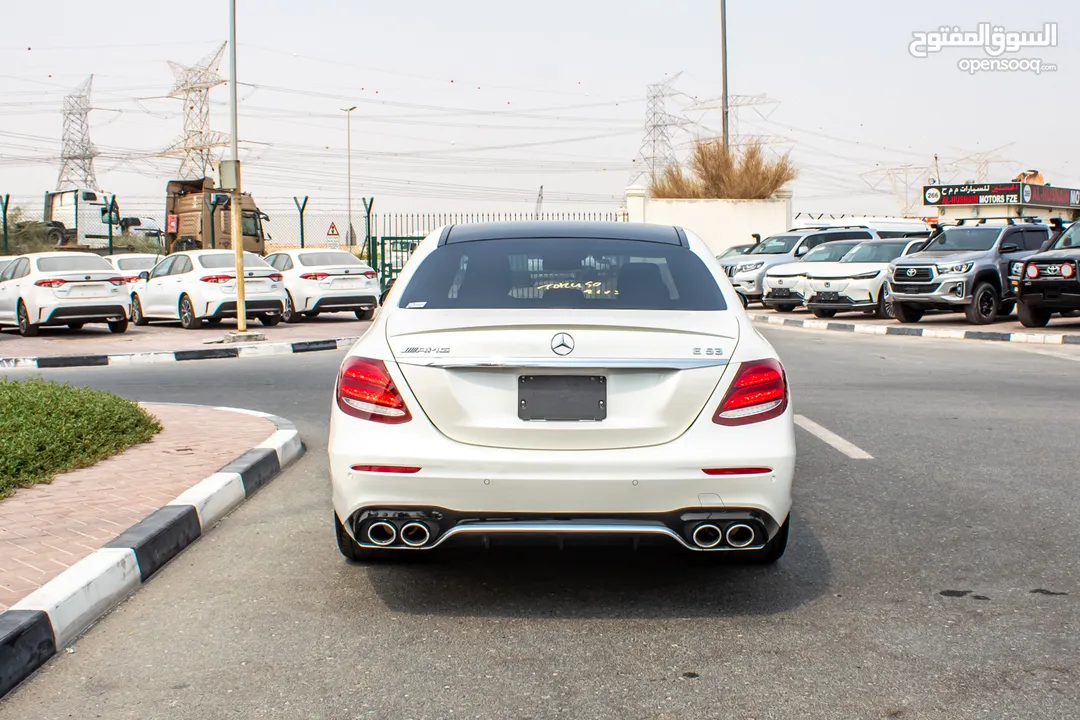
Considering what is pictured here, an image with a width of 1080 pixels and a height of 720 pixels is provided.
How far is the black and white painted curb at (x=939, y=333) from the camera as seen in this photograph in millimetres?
18859

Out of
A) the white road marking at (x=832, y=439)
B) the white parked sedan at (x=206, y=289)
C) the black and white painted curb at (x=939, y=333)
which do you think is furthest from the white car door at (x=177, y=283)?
the white road marking at (x=832, y=439)

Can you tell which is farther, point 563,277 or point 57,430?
point 57,430

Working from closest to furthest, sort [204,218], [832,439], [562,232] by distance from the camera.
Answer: [562,232]
[832,439]
[204,218]

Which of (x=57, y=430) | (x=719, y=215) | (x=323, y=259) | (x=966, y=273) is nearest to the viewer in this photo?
(x=57, y=430)

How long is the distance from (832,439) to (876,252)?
17.8m

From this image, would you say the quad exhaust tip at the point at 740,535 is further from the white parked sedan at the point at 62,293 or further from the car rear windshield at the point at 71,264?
the car rear windshield at the point at 71,264

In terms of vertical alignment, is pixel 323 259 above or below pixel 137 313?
above

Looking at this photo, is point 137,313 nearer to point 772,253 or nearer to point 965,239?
point 772,253

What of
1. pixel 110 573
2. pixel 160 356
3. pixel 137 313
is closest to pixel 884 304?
pixel 160 356

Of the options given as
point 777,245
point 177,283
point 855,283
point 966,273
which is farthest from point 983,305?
point 177,283

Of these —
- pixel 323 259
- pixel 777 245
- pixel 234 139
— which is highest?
pixel 234 139

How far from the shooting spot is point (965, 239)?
2347cm

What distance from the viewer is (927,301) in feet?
72.9

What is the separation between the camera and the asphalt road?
12.3 ft
